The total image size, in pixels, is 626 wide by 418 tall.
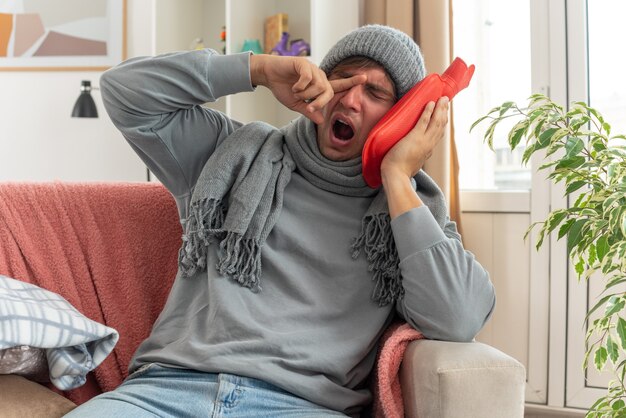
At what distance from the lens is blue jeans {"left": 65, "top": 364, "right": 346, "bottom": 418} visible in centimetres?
120

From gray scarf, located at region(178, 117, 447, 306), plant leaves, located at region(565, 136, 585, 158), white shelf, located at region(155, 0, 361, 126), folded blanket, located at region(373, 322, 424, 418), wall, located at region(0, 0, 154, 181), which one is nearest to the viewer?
folded blanket, located at region(373, 322, 424, 418)

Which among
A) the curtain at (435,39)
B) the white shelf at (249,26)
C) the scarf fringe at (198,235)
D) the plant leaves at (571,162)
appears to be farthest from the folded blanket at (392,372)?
the white shelf at (249,26)

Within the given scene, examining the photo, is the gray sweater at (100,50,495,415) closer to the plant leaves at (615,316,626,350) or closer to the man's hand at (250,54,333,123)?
the man's hand at (250,54,333,123)

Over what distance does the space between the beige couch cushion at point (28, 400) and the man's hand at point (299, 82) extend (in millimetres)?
699

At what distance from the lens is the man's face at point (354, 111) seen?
1.49 m

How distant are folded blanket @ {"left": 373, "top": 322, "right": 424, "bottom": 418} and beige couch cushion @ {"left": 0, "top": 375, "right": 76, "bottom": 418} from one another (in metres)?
0.56

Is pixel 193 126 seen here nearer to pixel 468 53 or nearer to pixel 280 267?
pixel 280 267

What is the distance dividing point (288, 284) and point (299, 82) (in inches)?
15.0

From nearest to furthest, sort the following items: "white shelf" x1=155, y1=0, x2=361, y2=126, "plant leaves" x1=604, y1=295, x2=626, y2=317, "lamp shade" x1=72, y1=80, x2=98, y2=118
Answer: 1. "plant leaves" x1=604, y1=295, x2=626, y2=317
2. "white shelf" x1=155, y1=0, x2=361, y2=126
3. "lamp shade" x1=72, y1=80, x2=98, y2=118

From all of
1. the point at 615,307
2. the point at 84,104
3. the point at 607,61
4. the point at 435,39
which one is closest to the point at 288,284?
the point at 615,307

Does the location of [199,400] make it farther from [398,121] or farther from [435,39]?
[435,39]

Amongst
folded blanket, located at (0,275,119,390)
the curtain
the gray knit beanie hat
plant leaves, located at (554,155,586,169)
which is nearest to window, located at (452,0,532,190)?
the curtain

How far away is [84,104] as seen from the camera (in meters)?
3.25

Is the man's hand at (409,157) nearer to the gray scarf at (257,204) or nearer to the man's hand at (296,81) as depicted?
the gray scarf at (257,204)
